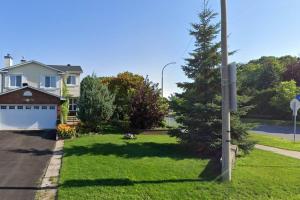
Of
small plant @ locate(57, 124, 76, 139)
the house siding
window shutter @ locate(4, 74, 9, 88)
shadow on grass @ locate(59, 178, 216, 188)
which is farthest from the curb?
window shutter @ locate(4, 74, 9, 88)

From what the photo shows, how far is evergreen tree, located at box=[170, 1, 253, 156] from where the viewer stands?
14.0 metres

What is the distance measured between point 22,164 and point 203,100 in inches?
333

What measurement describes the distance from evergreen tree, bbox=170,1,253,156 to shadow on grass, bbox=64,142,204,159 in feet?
2.78

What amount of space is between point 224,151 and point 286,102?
39.3 m

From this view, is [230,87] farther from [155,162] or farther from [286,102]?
[286,102]

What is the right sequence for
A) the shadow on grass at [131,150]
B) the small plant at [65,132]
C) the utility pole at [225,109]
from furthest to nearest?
the small plant at [65,132] < the shadow on grass at [131,150] < the utility pole at [225,109]

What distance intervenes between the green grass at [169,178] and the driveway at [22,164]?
96 cm

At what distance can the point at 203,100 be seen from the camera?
1481 centimetres

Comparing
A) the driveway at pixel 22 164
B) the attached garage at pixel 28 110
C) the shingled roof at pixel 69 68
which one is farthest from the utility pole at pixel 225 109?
the shingled roof at pixel 69 68

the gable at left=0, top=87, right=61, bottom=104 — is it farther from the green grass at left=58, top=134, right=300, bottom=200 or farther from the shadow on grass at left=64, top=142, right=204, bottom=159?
the green grass at left=58, top=134, right=300, bottom=200

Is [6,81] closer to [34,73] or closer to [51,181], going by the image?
[34,73]

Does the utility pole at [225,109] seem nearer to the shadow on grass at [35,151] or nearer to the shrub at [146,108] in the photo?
the shadow on grass at [35,151]

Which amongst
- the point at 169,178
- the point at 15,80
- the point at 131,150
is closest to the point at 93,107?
the point at 131,150

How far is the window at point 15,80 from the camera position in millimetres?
32812
